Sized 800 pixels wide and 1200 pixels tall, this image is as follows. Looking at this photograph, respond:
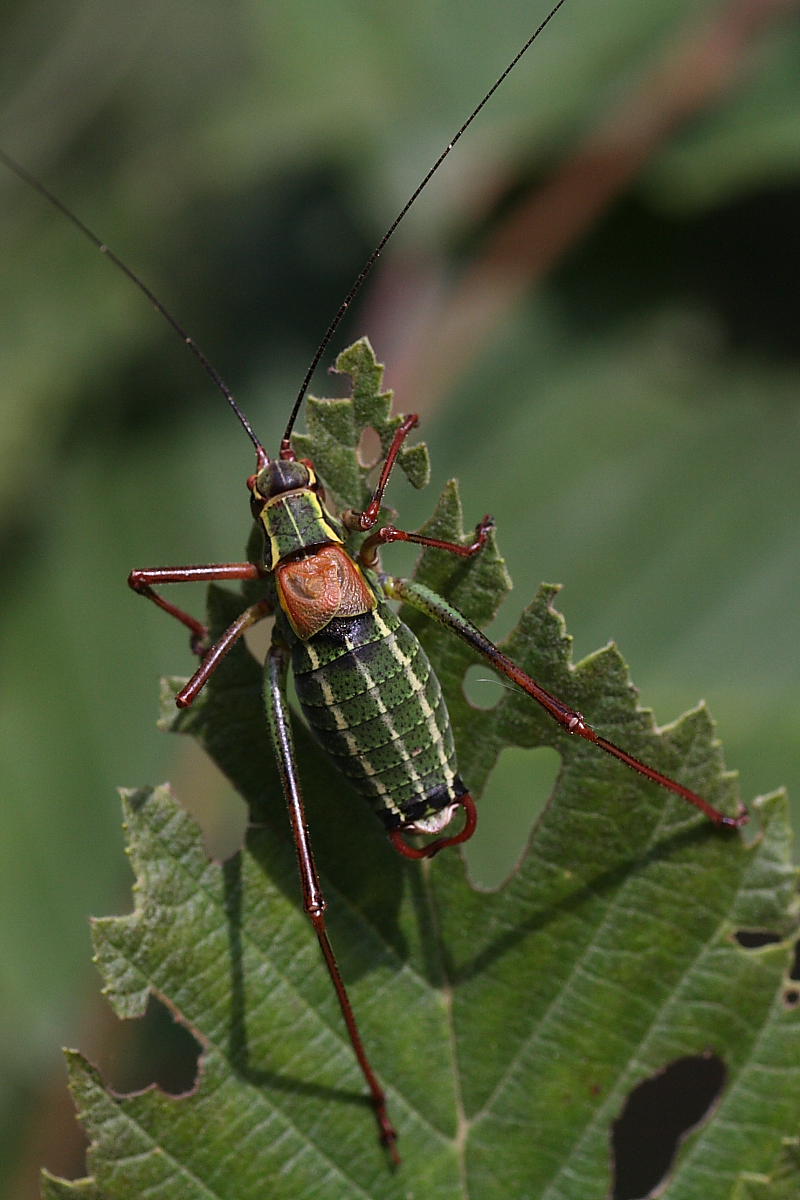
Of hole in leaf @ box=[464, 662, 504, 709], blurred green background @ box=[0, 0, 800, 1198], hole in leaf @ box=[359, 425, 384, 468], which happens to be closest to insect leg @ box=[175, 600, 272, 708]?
hole in leaf @ box=[359, 425, 384, 468]

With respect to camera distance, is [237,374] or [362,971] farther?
[237,374]

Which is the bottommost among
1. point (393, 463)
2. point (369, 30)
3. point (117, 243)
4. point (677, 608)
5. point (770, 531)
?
point (393, 463)

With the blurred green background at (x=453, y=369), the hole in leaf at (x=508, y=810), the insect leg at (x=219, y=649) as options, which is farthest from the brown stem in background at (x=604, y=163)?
the insect leg at (x=219, y=649)

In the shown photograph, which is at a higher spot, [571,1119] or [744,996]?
[744,996]

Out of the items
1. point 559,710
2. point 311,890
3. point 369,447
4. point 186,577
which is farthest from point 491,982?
point 369,447

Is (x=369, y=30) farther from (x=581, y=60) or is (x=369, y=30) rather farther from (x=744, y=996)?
(x=744, y=996)

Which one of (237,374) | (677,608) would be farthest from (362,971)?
(237,374)

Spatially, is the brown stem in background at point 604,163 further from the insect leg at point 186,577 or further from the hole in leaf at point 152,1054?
the hole in leaf at point 152,1054
